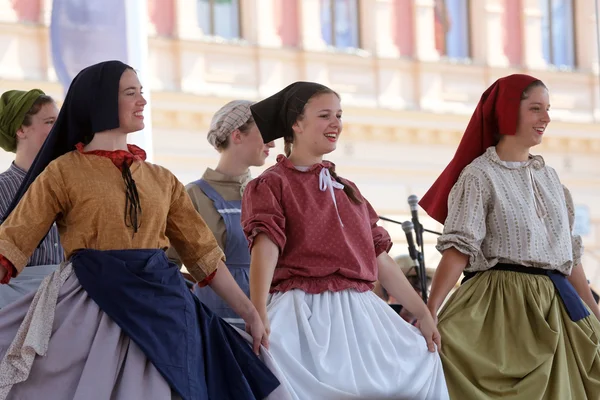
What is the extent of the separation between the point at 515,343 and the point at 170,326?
1471mm

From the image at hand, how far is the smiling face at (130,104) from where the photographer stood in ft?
13.1

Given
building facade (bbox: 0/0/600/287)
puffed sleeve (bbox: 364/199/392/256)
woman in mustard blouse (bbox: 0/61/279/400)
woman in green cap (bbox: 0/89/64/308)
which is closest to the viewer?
woman in mustard blouse (bbox: 0/61/279/400)

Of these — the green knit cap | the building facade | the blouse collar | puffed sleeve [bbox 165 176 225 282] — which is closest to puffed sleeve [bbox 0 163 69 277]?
Result: puffed sleeve [bbox 165 176 225 282]

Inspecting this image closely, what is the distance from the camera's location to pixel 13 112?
4.89m

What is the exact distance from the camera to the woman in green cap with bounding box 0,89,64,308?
470cm

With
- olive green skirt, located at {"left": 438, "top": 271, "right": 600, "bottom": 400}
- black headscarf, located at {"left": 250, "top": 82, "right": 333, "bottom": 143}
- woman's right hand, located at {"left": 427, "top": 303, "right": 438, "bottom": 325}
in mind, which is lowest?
olive green skirt, located at {"left": 438, "top": 271, "right": 600, "bottom": 400}

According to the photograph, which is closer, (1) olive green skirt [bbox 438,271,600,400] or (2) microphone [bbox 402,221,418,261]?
(1) olive green skirt [bbox 438,271,600,400]

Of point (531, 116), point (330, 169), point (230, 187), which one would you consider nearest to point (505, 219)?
point (531, 116)

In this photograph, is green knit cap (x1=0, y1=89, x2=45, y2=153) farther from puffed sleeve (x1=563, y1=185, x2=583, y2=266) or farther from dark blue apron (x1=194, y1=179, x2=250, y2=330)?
puffed sleeve (x1=563, y1=185, x2=583, y2=266)

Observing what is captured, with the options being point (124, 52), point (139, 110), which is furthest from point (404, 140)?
point (139, 110)

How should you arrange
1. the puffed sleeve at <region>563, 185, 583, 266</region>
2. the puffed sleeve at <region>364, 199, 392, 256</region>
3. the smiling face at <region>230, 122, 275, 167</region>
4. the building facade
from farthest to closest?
the building facade → the smiling face at <region>230, 122, 275, 167</region> → the puffed sleeve at <region>563, 185, 583, 266</region> → the puffed sleeve at <region>364, 199, 392, 256</region>

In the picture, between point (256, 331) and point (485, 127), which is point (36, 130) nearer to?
point (256, 331)

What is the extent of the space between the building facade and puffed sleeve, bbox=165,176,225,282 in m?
9.83

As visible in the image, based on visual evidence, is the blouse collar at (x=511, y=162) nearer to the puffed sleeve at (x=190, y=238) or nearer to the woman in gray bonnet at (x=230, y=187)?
the woman in gray bonnet at (x=230, y=187)
